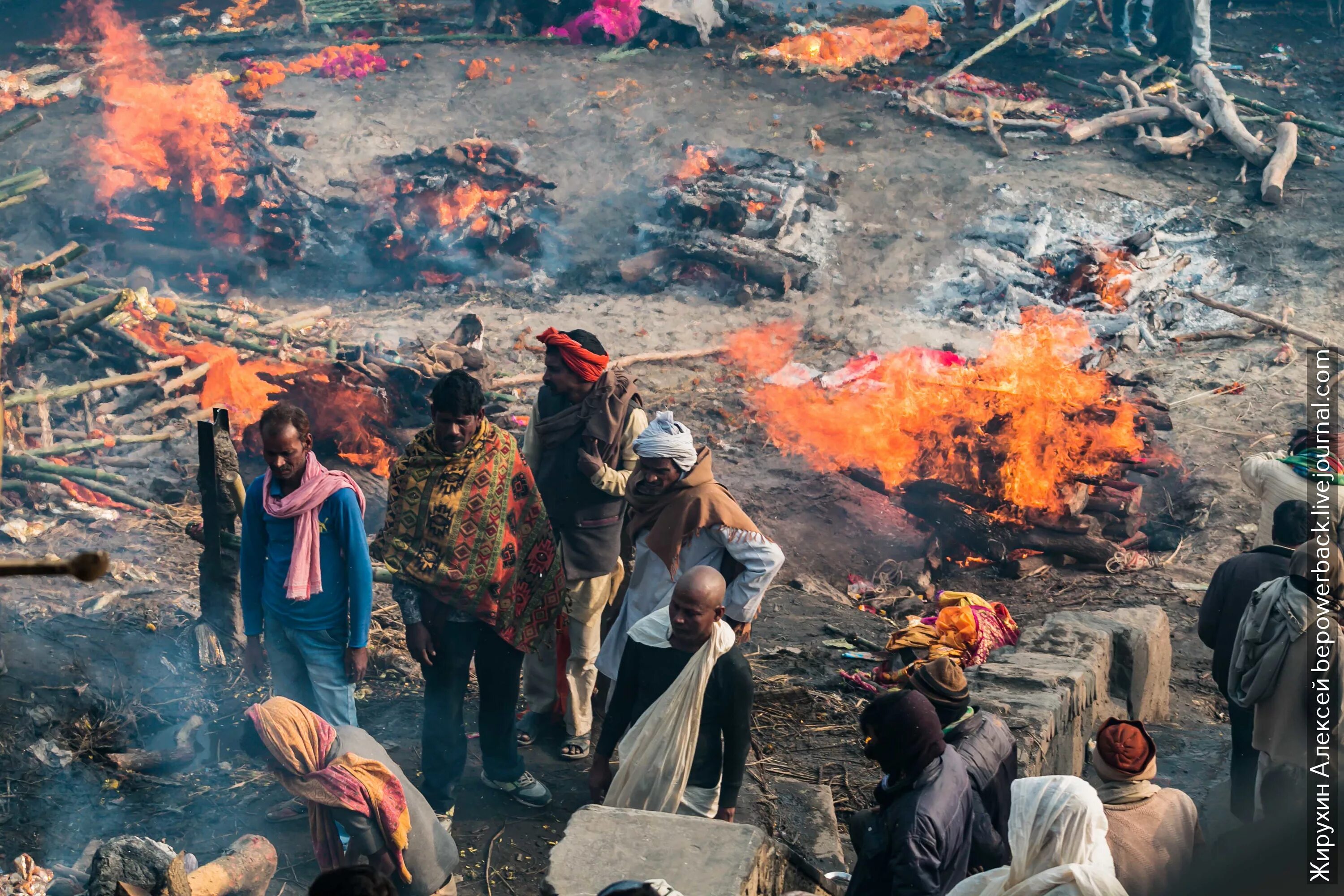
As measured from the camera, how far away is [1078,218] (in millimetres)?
14750

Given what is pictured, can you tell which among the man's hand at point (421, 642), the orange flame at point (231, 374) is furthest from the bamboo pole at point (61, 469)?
the man's hand at point (421, 642)

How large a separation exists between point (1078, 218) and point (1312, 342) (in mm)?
3362

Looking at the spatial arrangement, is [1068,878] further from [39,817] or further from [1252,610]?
[39,817]

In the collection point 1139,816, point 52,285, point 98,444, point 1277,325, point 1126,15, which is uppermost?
point 1126,15

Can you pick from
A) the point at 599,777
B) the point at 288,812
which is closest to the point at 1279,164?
the point at 599,777

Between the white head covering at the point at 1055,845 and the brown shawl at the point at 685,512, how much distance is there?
1832 mm

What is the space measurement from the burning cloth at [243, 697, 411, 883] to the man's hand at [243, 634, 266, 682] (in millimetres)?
1243

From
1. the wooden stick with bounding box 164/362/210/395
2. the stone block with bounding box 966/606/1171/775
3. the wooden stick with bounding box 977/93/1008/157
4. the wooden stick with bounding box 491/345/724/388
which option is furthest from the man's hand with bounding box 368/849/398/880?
the wooden stick with bounding box 977/93/1008/157

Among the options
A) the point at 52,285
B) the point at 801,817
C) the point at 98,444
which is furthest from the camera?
the point at 52,285

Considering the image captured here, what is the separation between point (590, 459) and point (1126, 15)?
1739cm

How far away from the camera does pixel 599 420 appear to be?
5914 millimetres

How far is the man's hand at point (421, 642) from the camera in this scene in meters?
5.26

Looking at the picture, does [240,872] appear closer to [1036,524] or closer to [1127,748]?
[1127,748]

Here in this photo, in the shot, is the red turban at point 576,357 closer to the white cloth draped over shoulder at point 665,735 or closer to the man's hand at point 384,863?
the white cloth draped over shoulder at point 665,735
